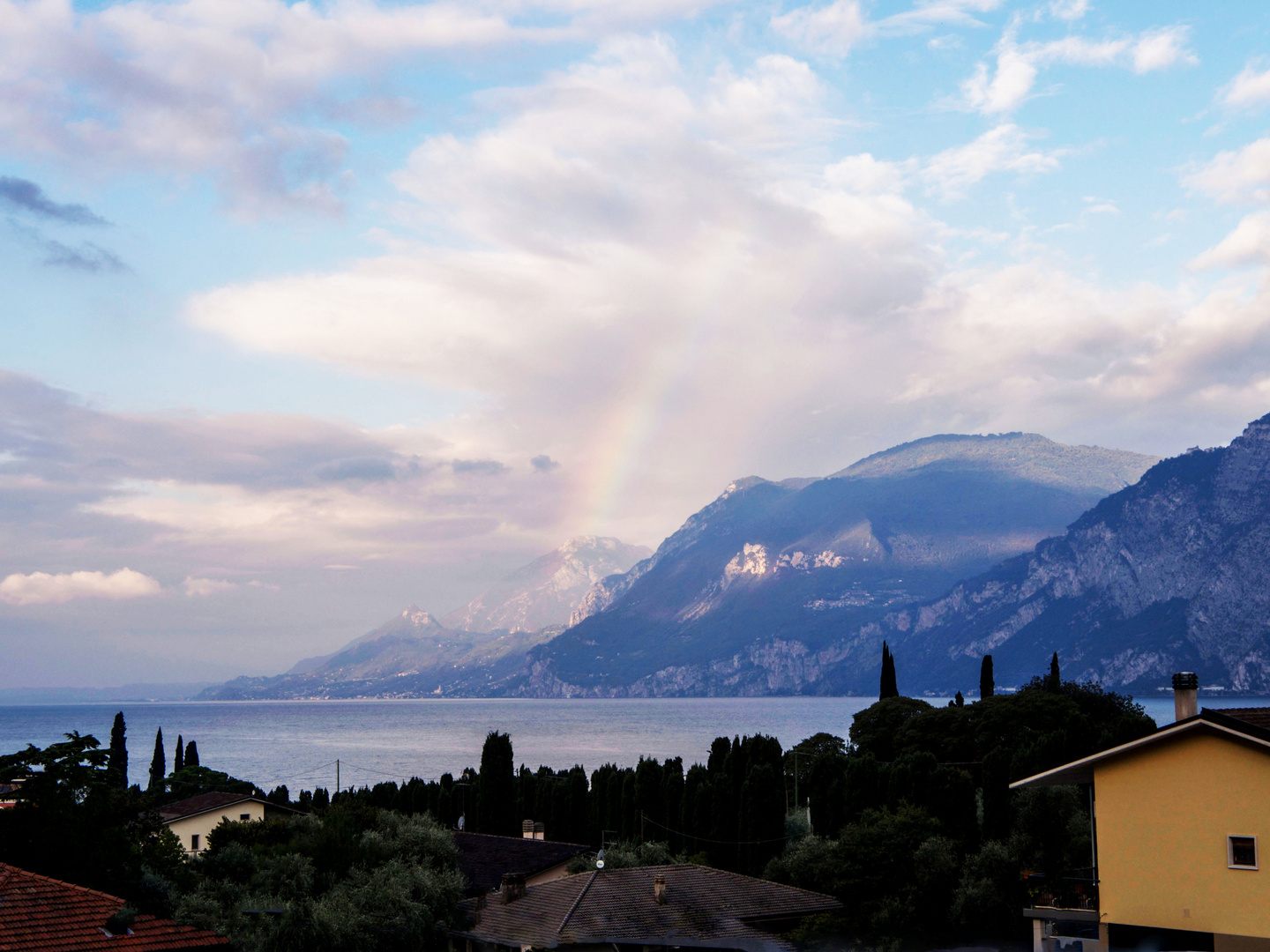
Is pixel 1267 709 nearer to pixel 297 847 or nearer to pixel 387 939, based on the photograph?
pixel 387 939

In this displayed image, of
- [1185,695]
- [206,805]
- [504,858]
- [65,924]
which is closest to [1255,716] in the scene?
[1185,695]

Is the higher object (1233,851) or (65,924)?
(1233,851)

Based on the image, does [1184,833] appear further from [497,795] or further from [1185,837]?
[497,795]

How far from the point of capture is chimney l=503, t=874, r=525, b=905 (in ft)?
132

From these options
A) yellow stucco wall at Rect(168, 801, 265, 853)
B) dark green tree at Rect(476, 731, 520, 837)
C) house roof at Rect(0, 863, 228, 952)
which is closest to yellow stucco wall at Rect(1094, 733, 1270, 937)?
house roof at Rect(0, 863, 228, 952)

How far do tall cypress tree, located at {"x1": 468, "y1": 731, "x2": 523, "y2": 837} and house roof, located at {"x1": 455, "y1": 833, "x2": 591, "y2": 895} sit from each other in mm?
21086

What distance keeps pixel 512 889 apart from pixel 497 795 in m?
35.7

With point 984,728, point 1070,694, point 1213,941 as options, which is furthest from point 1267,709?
point 1070,694

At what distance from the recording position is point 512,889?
132 feet

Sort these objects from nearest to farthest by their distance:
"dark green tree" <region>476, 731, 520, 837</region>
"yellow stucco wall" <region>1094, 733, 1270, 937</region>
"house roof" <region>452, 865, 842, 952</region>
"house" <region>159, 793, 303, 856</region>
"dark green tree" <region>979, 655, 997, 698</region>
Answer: "yellow stucco wall" <region>1094, 733, 1270, 937</region>, "house roof" <region>452, 865, 842, 952</region>, "house" <region>159, 793, 303, 856</region>, "dark green tree" <region>476, 731, 520, 837</region>, "dark green tree" <region>979, 655, 997, 698</region>

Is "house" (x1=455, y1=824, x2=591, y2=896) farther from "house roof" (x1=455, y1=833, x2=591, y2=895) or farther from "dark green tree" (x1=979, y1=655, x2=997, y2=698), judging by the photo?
"dark green tree" (x1=979, y1=655, x2=997, y2=698)

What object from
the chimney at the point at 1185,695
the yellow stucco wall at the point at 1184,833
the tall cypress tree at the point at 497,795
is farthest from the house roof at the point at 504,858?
the chimney at the point at 1185,695

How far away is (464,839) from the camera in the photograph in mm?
54844

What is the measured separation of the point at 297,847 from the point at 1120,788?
32.5m
